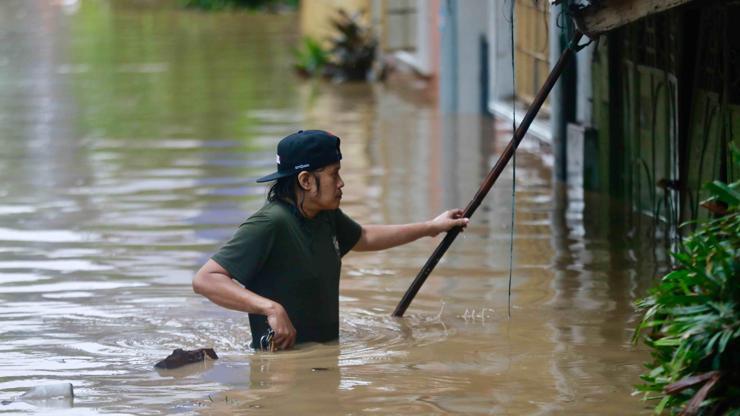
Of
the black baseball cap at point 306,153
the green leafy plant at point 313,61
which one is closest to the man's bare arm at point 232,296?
the black baseball cap at point 306,153

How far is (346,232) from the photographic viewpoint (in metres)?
6.82

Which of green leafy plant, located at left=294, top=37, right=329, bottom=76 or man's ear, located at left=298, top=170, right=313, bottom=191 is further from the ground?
man's ear, located at left=298, top=170, right=313, bottom=191

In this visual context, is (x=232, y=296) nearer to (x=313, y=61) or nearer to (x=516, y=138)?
(x=516, y=138)

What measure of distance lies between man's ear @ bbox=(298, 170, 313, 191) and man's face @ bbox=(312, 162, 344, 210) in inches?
1.3

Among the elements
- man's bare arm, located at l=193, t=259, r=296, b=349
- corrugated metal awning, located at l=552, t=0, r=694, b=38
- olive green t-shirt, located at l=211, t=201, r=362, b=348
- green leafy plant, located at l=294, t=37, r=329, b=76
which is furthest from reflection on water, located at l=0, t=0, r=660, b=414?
green leafy plant, located at l=294, t=37, r=329, b=76

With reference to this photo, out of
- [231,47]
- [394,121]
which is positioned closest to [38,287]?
[394,121]

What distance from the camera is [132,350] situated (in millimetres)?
7160

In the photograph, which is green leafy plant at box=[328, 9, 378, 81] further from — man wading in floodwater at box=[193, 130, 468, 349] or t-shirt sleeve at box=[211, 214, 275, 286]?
t-shirt sleeve at box=[211, 214, 275, 286]

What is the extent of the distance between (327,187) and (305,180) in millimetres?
99

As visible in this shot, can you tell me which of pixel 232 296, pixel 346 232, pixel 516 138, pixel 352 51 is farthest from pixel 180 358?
pixel 352 51

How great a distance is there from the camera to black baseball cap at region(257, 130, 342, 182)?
636cm

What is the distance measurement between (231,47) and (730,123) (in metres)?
21.3

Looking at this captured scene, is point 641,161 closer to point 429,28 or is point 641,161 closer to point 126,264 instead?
point 126,264

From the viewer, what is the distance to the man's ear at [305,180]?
6.36m
